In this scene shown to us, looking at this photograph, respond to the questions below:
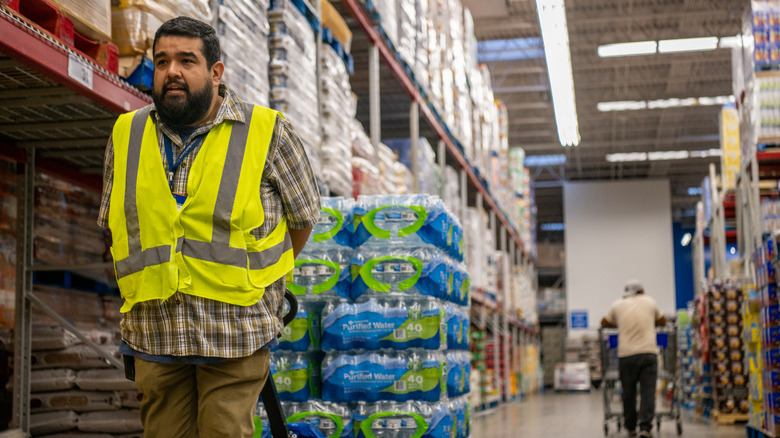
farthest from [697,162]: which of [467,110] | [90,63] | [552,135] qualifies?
[90,63]

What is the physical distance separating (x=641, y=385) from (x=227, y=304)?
771cm

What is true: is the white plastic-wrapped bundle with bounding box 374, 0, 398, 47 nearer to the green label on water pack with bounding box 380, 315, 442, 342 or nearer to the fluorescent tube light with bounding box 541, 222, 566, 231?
the green label on water pack with bounding box 380, 315, 442, 342

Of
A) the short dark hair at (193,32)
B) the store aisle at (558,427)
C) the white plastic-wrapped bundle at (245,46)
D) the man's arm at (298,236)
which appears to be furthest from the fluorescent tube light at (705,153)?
the short dark hair at (193,32)

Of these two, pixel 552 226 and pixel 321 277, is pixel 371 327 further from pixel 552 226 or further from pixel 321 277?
pixel 552 226

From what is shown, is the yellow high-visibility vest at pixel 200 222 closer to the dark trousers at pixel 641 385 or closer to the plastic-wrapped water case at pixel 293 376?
the plastic-wrapped water case at pixel 293 376

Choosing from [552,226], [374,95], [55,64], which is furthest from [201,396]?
[552,226]

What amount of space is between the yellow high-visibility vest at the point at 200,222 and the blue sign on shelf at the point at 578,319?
26.6 m

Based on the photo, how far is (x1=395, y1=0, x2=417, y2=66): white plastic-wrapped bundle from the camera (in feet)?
28.8

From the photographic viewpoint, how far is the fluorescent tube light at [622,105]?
2459 cm

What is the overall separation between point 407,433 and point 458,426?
56 cm

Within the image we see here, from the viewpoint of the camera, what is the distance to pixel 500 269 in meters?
17.8

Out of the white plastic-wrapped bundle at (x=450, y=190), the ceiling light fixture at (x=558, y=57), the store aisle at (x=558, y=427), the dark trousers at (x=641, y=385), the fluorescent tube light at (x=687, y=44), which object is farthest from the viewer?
the fluorescent tube light at (x=687, y=44)

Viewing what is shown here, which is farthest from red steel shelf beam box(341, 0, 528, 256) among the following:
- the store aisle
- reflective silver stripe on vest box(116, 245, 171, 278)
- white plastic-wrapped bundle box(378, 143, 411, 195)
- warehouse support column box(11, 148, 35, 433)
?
reflective silver stripe on vest box(116, 245, 171, 278)

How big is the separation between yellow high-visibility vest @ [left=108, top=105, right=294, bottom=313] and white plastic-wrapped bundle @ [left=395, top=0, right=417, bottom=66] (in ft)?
20.5
